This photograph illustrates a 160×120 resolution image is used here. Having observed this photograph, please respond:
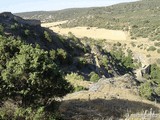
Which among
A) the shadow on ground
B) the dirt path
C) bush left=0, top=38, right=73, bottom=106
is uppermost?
bush left=0, top=38, right=73, bottom=106

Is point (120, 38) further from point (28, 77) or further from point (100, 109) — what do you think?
point (28, 77)

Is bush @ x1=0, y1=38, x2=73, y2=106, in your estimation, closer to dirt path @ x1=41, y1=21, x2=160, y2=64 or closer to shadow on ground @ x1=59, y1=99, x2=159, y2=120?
shadow on ground @ x1=59, y1=99, x2=159, y2=120

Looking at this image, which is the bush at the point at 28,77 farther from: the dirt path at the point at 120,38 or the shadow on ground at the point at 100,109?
the dirt path at the point at 120,38

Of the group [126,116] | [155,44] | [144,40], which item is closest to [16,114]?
[126,116]

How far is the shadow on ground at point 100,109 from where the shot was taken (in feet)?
66.1

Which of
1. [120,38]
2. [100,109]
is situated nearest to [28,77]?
[100,109]

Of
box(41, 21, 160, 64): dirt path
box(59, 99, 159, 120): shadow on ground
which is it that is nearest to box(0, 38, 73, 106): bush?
box(59, 99, 159, 120): shadow on ground

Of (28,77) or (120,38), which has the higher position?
(28,77)

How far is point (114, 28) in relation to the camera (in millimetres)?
140750

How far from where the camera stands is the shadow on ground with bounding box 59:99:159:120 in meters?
20.1

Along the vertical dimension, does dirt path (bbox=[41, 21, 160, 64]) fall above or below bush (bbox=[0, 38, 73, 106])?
below

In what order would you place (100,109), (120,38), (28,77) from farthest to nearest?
(120,38) < (100,109) < (28,77)

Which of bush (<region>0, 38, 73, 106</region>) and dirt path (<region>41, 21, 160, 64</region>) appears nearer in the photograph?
bush (<region>0, 38, 73, 106</region>)

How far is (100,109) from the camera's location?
2158 centimetres
